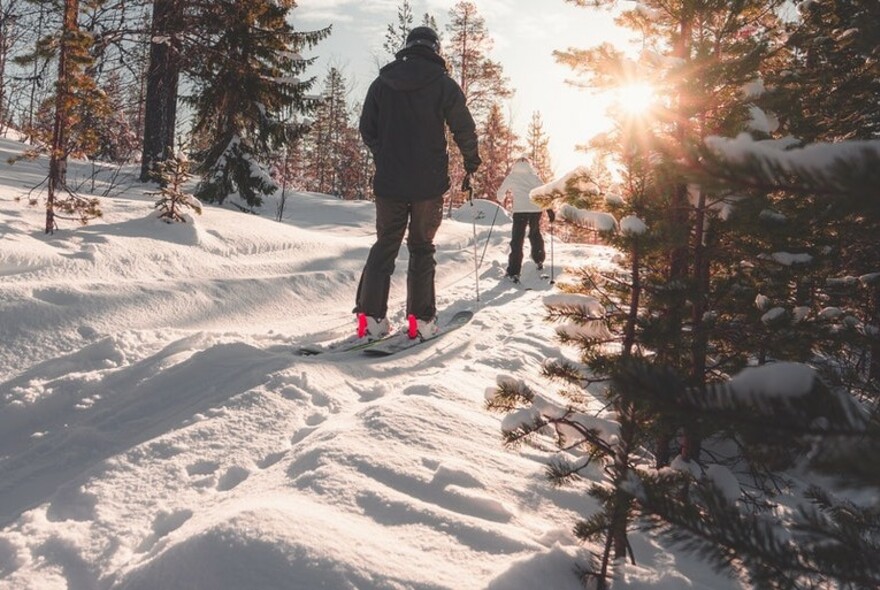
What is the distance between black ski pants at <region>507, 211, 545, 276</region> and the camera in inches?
354

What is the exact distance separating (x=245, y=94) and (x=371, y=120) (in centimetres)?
1014

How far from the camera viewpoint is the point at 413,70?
4.41m

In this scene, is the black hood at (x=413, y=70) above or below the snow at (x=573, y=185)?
above

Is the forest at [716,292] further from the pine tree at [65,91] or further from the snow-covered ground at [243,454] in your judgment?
the snow-covered ground at [243,454]

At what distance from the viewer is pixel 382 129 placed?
180 inches

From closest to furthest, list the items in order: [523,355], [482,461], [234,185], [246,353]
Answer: [482,461] < [246,353] < [523,355] < [234,185]

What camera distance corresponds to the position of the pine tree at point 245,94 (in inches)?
495

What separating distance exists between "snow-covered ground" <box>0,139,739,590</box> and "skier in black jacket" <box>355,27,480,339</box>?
67 cm

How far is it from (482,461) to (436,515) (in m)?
0.54

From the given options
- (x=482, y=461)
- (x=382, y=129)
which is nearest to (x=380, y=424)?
(x=482, y=461)

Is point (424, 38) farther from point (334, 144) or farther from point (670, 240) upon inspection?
point (334, 144)

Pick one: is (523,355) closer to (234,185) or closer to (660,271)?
(660,271)

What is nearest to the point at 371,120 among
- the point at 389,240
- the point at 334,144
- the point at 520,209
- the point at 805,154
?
the point at 389,240

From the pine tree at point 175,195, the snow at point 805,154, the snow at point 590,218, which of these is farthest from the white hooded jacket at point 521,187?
the snow at point 805,154
